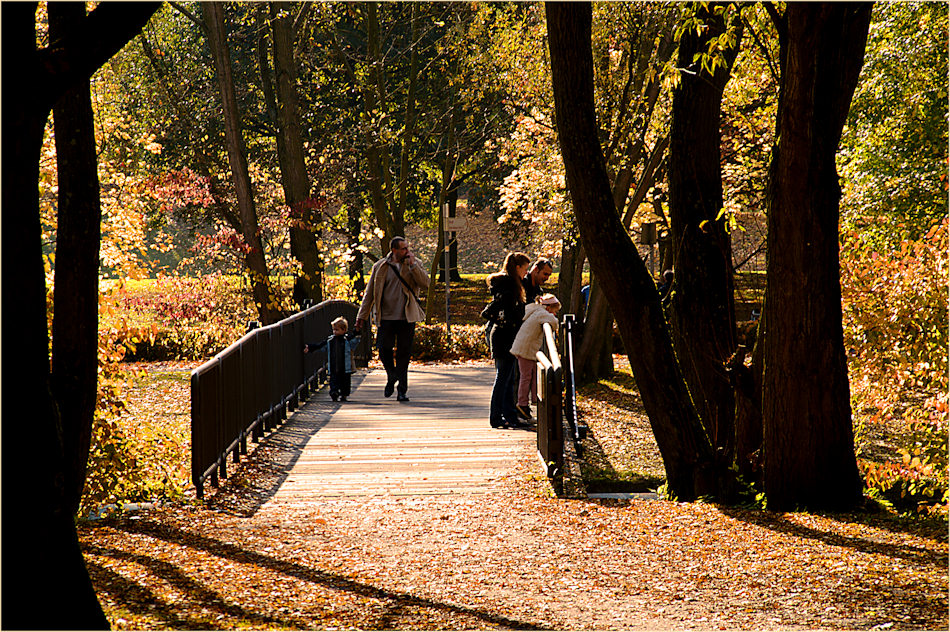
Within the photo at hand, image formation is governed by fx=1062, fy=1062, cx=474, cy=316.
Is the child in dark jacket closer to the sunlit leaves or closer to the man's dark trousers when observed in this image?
the man's dark trousers

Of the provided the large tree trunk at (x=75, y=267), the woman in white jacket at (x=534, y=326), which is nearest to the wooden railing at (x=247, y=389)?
the large tree trunk at (x=75, y=267)

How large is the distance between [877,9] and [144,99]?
58.2 ft

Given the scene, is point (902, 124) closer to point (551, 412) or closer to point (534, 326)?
point (534, 326)

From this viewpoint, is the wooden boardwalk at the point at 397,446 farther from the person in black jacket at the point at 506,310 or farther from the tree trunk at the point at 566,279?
the tree trunk at the point at 566,279

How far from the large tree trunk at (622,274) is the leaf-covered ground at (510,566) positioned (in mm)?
550

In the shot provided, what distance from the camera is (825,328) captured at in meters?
7.44

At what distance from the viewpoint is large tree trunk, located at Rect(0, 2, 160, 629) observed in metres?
4.13

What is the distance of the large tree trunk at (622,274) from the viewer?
827cm

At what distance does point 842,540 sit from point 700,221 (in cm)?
313

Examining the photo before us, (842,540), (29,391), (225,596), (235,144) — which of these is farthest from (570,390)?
(235,144)

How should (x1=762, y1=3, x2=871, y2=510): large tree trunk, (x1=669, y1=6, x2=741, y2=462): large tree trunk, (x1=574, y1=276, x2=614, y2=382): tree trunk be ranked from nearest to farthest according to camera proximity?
(x1=762, y1=3, x2=871, y2=510): large tree trunk, (x1=669, y1=6, x2=741, y2=462): large tree trunk, (x1=574, y1=276, x2=614, y2=382): tree trunk

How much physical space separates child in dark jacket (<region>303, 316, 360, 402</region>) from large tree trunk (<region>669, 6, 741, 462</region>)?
17.8 ft

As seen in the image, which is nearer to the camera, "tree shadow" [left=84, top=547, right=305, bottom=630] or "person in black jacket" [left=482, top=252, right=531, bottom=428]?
"tree shadow" [left=84, top=547, right=305, bottom=630]

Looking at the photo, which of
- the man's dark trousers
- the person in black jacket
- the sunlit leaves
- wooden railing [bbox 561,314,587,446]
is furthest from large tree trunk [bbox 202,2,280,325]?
the sunlit leaves
